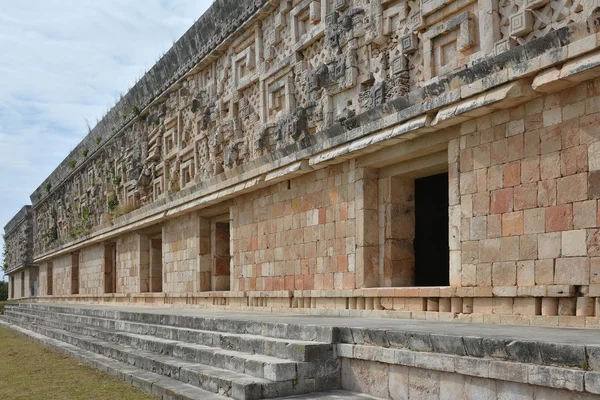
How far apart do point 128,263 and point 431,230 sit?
27.9ft

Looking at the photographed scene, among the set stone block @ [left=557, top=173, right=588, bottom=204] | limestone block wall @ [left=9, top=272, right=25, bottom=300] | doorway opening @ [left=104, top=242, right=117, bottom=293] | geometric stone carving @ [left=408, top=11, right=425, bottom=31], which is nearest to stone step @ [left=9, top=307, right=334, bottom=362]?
stone block @ [left=557, top=173, right=588, bottom=204]

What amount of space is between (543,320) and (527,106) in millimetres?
1679

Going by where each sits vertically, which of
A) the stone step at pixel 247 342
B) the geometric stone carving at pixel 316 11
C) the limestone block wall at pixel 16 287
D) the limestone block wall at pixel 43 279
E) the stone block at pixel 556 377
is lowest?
the limestone block wall at pixel 16 287

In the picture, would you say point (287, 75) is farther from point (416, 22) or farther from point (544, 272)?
point (544, 272)

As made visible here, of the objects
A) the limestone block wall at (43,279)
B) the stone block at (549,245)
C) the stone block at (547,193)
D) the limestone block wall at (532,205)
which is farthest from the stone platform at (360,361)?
the limestone block wall at (43,279)

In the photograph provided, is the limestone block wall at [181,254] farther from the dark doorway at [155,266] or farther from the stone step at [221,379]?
the stone step at [221,379]

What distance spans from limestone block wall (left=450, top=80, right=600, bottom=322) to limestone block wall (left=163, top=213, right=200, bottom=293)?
6.41m

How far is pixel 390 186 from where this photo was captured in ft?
22.2

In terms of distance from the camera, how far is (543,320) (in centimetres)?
460

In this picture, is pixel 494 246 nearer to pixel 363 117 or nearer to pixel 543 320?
pixel 543 320

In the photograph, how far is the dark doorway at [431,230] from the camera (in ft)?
27.8

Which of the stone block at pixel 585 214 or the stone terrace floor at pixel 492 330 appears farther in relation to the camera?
the stone block at pixel 585 214

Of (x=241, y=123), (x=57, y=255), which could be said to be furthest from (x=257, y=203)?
(x=57, y=255)

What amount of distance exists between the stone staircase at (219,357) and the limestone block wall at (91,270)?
31.3ft
